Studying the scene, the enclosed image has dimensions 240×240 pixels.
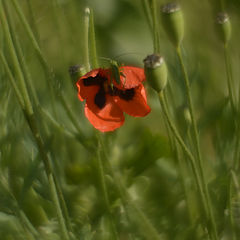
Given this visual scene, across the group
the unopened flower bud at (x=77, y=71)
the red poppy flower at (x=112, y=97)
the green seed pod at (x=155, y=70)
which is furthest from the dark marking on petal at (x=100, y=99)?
the green seed pod at (x=155, y=70)

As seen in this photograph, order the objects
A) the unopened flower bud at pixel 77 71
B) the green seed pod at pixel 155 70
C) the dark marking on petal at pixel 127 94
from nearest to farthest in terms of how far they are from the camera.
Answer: the green seed pod at pixel 155 70 < the unopened flower bud at pixel 77 71 < the dark marking on petal at pixel 127 94

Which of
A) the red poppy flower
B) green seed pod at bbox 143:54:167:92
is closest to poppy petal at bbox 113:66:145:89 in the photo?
the red poppy flower

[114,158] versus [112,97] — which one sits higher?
[112,97]

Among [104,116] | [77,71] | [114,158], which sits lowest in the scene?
[114,158]

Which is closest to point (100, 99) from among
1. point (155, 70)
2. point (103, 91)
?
point (103, 91)

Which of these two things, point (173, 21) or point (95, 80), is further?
point (95, 80)

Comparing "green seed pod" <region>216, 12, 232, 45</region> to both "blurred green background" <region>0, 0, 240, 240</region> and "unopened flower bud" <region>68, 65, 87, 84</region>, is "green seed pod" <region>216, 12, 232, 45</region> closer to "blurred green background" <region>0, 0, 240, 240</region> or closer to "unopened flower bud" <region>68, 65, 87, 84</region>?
"blurred green background" <region>0, 0, 240, 240</region>

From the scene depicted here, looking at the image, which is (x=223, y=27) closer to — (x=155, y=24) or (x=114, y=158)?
(x=155, y=24)

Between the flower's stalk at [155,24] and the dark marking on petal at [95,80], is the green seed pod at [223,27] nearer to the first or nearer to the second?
the flower's stalk at [155,24]
